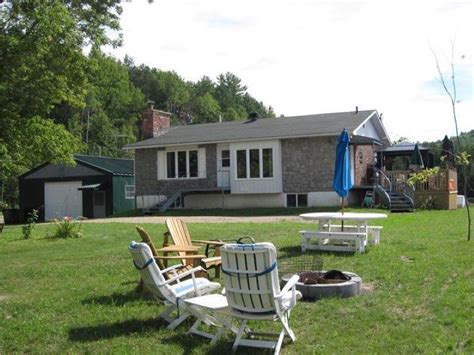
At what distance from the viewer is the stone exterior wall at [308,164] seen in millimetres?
24812

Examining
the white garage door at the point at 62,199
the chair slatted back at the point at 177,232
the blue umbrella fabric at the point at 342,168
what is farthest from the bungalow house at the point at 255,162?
the chair slatted back at the point at 177,232

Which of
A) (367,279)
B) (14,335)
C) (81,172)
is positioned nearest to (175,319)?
(14,335)

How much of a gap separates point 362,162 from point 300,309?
21.9 meters

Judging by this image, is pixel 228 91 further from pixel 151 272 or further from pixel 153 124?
pixel 151 272

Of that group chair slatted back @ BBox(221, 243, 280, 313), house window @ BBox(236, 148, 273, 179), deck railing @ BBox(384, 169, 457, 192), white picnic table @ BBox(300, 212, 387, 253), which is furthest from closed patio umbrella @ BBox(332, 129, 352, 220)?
house window @ BBox(236, 148, 273, 179)

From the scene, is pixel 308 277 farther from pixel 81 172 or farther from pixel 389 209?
pixel 81 172

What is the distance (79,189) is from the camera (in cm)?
3117

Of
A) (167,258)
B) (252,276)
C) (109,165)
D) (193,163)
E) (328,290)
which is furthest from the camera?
(109,165)

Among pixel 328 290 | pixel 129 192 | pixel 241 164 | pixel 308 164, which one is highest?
pixel 241 164

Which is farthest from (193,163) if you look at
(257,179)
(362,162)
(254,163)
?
(362,162)

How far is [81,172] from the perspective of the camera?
104 feet

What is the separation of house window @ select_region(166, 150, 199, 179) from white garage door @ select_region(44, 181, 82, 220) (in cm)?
623

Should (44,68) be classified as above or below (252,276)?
above

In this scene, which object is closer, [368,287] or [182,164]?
[368,287]
